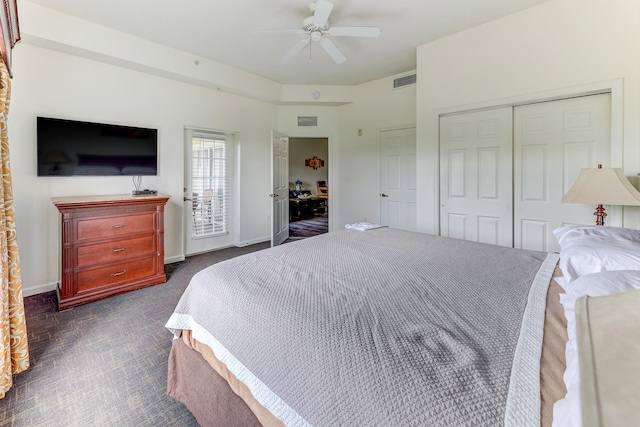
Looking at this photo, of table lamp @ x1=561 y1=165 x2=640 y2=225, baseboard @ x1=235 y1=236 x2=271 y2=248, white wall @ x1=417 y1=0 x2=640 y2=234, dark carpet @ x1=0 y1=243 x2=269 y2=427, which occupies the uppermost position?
white wall @ x1=417 y1=0 x2=640 y2=234

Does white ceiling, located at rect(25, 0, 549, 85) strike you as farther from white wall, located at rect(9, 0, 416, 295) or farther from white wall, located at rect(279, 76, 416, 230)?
white wall, located at rect(279, 76, 416, 230)

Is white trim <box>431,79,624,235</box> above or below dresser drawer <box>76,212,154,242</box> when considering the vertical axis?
above

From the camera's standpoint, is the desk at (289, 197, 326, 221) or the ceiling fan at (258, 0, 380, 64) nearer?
the ceiling fan at (258, 0, 380, 64)

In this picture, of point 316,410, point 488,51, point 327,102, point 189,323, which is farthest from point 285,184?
point 316,410

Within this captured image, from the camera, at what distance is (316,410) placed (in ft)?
2.39

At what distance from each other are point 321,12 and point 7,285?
2872 mm

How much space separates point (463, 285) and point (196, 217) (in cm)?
412

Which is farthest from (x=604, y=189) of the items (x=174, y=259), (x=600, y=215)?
(x=174, y=259)

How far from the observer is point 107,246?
9.46ft

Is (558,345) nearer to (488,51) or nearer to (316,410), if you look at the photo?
(316,410)

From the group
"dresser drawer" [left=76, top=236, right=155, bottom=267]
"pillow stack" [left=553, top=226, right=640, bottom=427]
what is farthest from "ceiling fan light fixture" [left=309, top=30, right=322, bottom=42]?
"dresser drawer" [left=76, top=236, right=155, bottom=267]

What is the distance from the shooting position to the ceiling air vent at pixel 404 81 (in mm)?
4331

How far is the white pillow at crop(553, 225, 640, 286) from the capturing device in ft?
3.57

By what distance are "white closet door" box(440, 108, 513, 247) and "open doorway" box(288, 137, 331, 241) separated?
4835 mm
